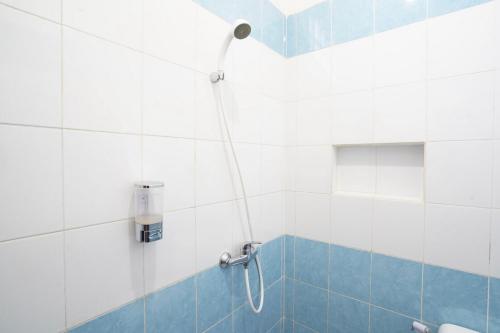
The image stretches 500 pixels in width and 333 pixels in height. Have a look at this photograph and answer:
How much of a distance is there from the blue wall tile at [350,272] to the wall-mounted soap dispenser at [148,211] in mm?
965

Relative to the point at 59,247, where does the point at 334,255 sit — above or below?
below

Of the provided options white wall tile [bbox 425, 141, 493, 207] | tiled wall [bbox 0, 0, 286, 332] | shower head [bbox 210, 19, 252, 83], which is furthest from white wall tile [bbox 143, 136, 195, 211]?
white wall tile [bbox 425, 141, 493, 207]

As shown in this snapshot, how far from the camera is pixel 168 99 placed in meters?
0.87

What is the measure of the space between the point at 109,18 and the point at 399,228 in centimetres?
137

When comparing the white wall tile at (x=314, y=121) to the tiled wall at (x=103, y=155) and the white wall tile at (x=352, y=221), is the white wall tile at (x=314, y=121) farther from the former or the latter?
the tiled wall at (x=103, y=155)

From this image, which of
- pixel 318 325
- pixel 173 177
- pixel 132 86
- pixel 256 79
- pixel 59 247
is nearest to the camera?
pixel 59 247

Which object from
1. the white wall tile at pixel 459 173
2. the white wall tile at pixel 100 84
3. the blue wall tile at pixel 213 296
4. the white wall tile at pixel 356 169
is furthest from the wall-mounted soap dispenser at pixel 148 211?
the white wall tile at pixel 459 173

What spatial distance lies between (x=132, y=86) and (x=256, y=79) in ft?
2.21

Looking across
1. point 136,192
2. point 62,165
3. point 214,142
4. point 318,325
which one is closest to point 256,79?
point 214,142

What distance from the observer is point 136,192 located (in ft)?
2.53

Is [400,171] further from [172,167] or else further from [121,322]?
[121,322]

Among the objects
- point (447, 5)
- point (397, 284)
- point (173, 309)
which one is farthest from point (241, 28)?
point (397, 284)

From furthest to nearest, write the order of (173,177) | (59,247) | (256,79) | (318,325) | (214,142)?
(318,325), (256,79), (214,142), (173,177), (59,247)

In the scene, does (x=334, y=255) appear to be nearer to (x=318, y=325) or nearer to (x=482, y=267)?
(x=318, y=325)
